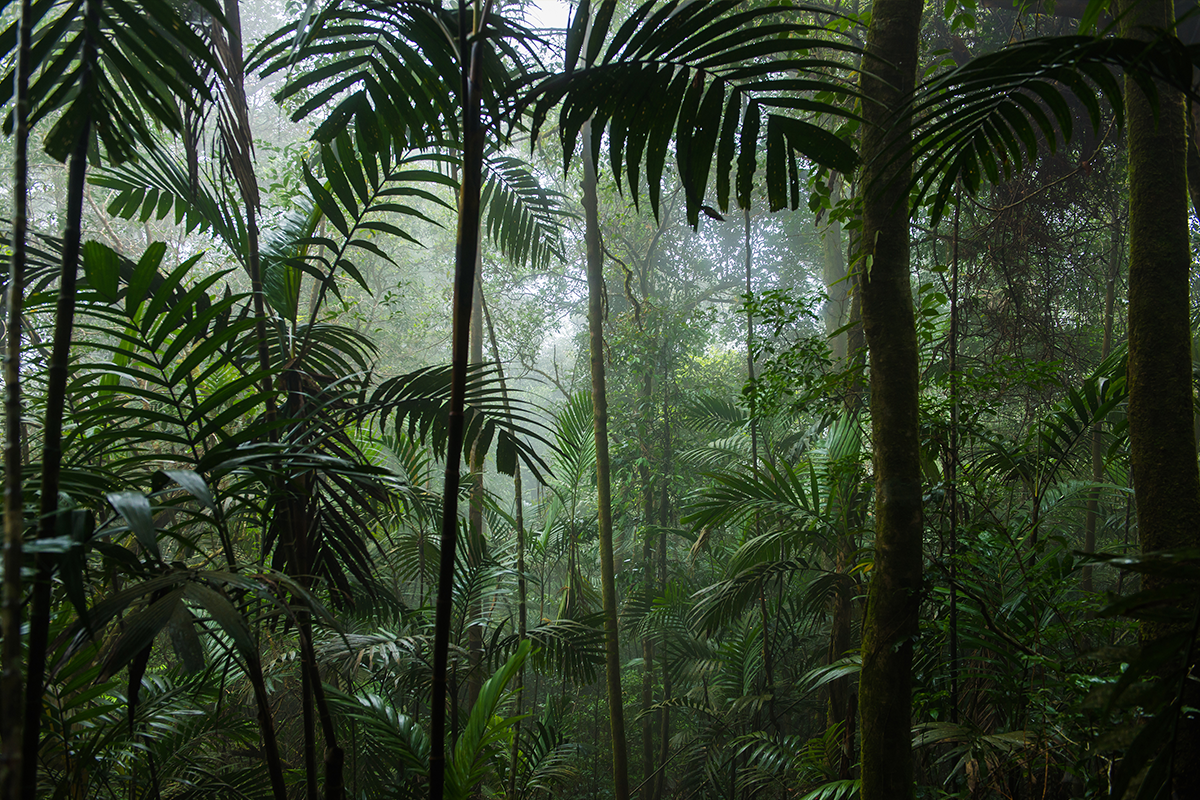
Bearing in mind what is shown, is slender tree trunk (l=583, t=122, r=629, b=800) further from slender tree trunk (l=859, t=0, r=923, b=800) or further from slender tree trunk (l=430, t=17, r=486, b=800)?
slender tree trunk (l=430, t=17, r=486, b=800)

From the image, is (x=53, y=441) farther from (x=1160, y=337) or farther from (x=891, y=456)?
(x=1160, y=337)

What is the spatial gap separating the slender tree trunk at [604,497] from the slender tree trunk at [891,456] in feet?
4.55

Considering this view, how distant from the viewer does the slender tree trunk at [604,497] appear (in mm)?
2736

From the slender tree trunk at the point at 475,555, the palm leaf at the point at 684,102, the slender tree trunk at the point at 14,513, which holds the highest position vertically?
the palm leaf at the point at 684,102

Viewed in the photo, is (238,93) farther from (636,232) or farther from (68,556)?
(636,232)

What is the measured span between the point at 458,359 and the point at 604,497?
217cm

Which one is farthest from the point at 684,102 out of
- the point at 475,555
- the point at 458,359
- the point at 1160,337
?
the point at 475,555

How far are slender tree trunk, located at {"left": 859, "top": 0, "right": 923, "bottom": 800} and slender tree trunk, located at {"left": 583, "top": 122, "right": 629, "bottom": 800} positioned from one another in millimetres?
1388

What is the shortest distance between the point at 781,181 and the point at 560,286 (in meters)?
8.32

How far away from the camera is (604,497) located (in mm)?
2957

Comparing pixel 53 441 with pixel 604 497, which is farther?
pixel 604 497

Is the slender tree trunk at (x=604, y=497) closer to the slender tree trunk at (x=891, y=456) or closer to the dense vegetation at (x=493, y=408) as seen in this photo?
the dense vegetation at (x=493, y=408)

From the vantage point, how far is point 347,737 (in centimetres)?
334

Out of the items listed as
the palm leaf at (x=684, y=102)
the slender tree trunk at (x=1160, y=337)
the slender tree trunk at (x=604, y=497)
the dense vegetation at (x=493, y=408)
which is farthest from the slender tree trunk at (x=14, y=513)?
the slender tree trunk at (x=604, y=497)
